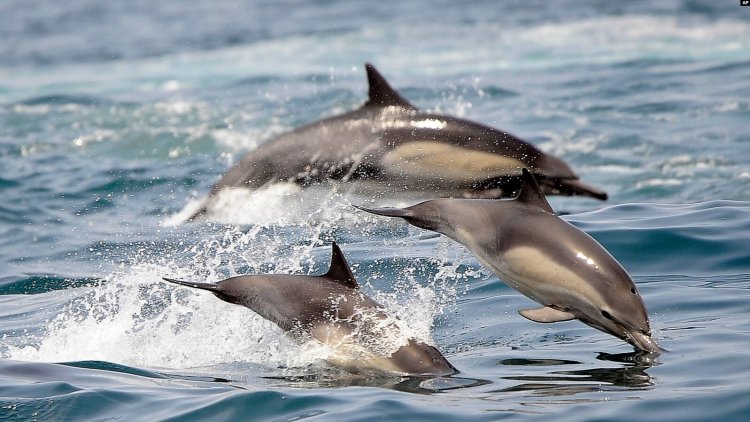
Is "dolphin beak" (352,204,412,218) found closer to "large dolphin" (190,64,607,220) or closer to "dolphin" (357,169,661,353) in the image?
"dolphin" (357,169,661,353)

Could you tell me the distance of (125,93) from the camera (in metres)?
21.9

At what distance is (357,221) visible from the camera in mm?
9875

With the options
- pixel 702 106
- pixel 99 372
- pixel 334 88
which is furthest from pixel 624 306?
pixel 334 88

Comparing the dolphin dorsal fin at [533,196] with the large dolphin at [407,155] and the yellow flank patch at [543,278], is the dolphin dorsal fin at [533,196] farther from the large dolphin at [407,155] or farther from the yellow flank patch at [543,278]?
the large dolphin at [407,155]

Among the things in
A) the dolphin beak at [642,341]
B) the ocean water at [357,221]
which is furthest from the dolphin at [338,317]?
the dolphin beak at [642,341]

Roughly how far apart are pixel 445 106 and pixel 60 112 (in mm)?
6184

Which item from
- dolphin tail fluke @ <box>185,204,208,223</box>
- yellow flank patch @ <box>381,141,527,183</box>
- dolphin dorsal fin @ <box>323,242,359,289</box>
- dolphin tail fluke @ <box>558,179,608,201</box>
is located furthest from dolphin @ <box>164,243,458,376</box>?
dolphin tail fluke @ <box>185,204,208,223</box>

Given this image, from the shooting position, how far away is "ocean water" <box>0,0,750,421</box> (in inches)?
225

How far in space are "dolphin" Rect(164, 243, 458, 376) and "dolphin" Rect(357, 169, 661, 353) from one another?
49 centimetres

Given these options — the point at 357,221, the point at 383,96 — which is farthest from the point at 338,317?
the point at 357,221

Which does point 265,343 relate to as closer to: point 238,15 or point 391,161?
point 391,161

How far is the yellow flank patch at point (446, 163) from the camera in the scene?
8969 millimetres

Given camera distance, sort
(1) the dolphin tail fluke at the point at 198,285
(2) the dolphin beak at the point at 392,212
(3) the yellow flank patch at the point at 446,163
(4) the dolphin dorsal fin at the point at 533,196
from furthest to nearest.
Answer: (3) the yellow flank patch at the point at 446,163 < (2) the dolphin beak at the point at 392,212 < (4) the dolphin dorsal fin at the point at 533,196 < (1) the dolphin tail fluke at the point at 198,285

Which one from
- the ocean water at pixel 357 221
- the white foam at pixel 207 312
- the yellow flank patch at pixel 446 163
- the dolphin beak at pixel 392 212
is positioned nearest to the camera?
the ocean water at pixel 357 221
